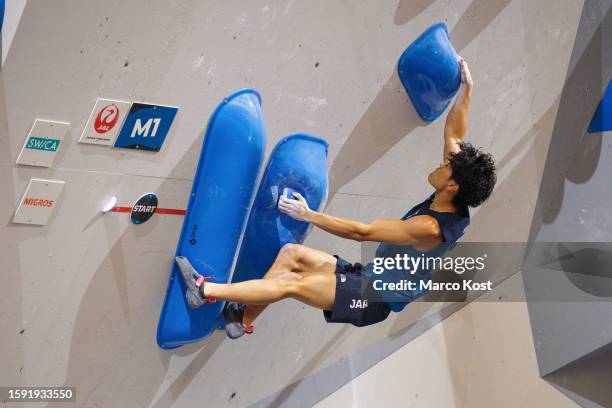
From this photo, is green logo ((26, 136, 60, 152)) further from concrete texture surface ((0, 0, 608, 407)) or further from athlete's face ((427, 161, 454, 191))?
athlete's face ((427, 161, 454, 191))

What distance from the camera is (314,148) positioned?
2957mm

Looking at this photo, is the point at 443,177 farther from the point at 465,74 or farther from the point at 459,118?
the point at 465,74

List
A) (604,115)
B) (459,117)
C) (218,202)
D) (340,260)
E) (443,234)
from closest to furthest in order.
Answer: (218,202), (443,234), (340,260), (459,117), (604,115)

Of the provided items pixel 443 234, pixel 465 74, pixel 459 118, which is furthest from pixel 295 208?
pixel 465 74

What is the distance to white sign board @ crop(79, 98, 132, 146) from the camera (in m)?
2.62

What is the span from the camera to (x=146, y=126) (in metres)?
2.72

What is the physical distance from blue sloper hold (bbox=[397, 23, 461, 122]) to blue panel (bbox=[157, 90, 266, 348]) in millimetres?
729

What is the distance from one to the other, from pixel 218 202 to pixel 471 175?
0.85 metres

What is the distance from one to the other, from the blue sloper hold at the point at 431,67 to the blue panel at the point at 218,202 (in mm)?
729

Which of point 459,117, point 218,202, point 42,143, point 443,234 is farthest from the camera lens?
point 459,117

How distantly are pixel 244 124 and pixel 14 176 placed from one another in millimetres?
730

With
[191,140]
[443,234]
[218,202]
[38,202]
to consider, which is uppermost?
[443,234]

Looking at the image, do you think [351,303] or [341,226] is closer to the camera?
[341,226]

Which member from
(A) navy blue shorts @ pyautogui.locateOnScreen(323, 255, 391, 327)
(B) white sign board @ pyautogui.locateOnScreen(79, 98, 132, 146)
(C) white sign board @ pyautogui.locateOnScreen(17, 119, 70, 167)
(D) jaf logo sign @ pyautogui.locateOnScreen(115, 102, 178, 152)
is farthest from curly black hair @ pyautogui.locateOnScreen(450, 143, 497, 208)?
(C) white sign board @ pyautogui.locateOnScreen(17, 119, 70, 167)
